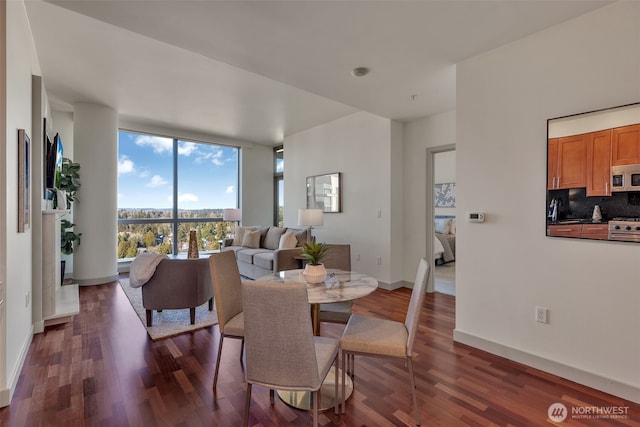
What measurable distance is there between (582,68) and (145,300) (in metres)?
4.33

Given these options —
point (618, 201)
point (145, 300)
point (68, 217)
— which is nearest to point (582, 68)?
point (618, 201)

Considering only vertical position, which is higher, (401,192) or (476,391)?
(401,192)

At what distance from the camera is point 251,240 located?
5594 millimetres

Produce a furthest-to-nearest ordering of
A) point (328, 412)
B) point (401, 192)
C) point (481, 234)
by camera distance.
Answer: point (401, 192)
point (481, 234)
point (328, 412)

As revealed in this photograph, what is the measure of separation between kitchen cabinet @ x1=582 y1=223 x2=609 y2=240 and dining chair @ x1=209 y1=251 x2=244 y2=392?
2.50 m

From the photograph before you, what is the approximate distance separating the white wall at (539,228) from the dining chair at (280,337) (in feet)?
6.25

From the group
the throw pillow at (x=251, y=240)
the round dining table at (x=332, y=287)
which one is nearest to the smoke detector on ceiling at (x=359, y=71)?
the round dining table at (x=332, y=287)

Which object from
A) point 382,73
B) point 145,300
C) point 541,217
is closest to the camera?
point 541,217

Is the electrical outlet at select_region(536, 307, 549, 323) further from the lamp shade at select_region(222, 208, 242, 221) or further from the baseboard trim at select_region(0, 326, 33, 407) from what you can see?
the lamp shade at select_region(222, 208, 242, 221)

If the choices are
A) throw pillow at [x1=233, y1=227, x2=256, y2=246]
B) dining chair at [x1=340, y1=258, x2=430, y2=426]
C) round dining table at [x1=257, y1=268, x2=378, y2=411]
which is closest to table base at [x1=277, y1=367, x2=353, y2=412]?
round dining table at [x1=257, y1=268, x2=378, y2=411]

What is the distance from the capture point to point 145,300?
125 inches

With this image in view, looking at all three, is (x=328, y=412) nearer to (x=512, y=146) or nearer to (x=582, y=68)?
(x=512, y=146)

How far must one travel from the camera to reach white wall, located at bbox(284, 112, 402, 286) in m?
4.60

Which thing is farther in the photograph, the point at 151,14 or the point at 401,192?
the point at 401,192
